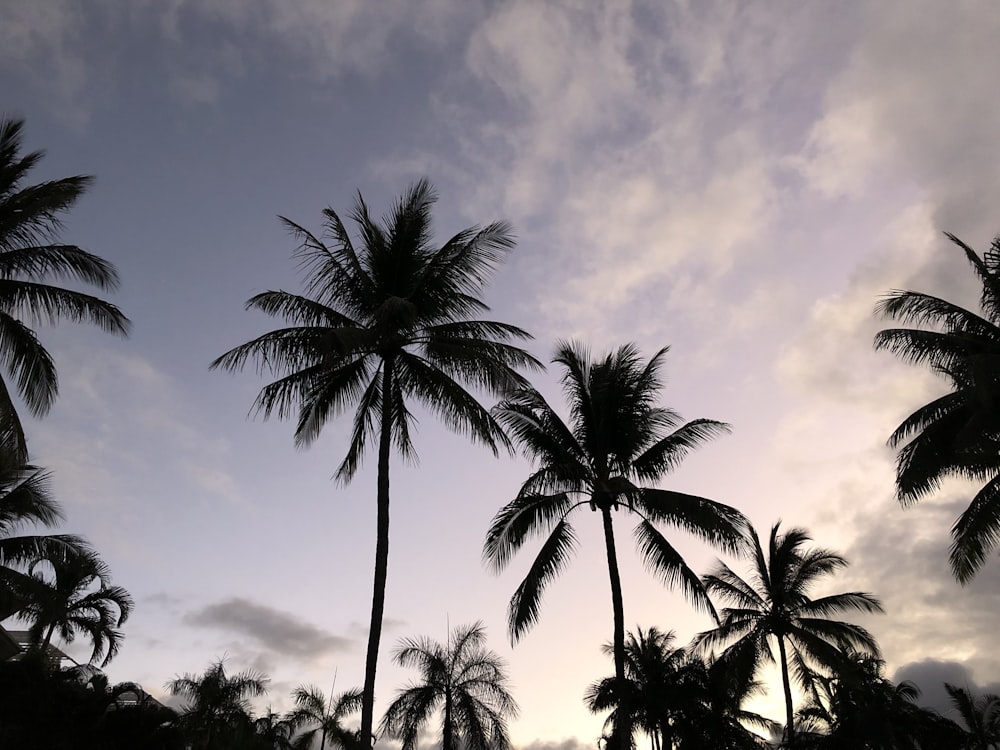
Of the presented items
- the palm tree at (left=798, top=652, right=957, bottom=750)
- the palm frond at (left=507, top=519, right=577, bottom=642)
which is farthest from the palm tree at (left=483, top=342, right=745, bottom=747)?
the palm tree at (left=798, top=652, right=957, bottom=750)

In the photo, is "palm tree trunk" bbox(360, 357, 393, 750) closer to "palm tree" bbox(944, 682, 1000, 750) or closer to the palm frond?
the palm frond

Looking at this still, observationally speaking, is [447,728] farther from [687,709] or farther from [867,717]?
[867,717]

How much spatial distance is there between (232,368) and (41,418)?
382 centimetres

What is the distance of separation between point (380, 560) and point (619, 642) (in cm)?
749

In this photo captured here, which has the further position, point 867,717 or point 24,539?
point 867,717

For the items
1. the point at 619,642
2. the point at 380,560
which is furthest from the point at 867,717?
the point at 380,560

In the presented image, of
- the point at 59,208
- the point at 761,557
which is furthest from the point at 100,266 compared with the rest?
the point at 761,557

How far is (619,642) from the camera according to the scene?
65.9 ft

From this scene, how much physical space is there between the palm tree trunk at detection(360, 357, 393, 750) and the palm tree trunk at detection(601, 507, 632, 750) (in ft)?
20.6

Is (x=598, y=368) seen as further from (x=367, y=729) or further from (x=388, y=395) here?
(x=367, y=729)

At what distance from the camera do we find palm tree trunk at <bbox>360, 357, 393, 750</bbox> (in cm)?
1452

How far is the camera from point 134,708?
17094 mm

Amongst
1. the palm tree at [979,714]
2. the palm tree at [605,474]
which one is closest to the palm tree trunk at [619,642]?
the palm tree at [605,474]

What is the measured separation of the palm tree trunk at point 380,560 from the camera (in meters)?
14.5
